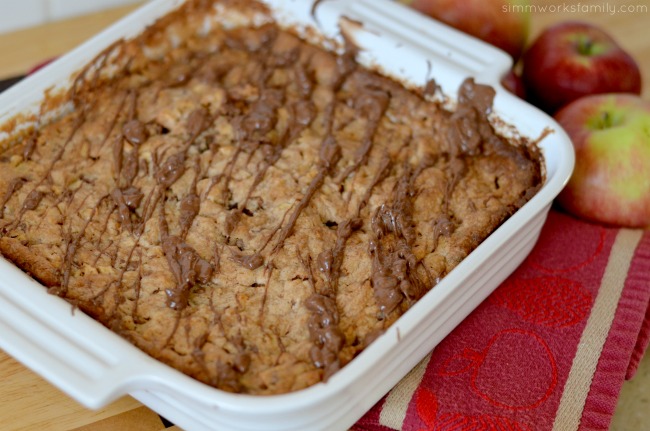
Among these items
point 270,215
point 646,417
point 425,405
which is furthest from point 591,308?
point 270,215

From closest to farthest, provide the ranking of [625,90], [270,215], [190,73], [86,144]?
[270,215]
[86,144]
[190,73]
[625,90]

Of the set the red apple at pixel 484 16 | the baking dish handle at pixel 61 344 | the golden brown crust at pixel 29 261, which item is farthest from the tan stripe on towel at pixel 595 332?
the golden brown crust at pixel 29 261

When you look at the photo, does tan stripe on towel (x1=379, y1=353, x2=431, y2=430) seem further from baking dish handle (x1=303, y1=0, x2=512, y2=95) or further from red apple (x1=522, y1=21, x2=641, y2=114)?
red apple (x1=522, y1=21, x2=641, y2=114)

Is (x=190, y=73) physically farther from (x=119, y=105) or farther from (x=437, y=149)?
(x=437, y=149)

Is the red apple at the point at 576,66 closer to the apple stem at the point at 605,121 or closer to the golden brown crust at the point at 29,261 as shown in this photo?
the apple stem at the point at 605,121

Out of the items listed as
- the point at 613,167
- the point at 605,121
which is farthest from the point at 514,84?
the point at 613,167

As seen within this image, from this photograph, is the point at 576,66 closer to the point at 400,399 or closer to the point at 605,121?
the point at 605,121

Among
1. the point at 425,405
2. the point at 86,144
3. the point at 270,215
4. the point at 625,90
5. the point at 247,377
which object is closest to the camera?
the point at 247,377
